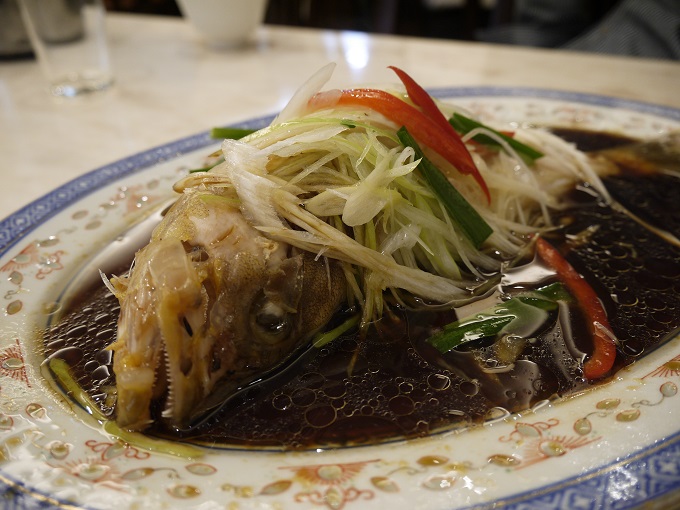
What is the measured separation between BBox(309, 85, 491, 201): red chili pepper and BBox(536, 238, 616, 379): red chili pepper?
1.30ft

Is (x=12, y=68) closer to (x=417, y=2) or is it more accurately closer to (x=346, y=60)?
(x=346, y=60)

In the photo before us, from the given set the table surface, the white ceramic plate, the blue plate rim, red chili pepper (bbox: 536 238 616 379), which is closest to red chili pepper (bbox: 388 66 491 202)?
red chili pepper (bbox: 536 238 616 379)

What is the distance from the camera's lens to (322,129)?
170cm

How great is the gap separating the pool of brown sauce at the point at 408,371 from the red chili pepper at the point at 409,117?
0.51 metres

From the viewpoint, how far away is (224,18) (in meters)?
4.12

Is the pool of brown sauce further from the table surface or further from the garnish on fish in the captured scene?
the table surface

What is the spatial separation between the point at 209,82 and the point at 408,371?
3033 mm

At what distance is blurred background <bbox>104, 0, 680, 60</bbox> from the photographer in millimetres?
4125

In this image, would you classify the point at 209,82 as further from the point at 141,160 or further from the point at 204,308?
the point at 204,308

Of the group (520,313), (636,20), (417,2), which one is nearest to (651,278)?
(520,313)

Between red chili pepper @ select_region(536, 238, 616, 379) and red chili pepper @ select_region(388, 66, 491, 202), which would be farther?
red chili pepper @ select_region(388, 66, 491, 202)

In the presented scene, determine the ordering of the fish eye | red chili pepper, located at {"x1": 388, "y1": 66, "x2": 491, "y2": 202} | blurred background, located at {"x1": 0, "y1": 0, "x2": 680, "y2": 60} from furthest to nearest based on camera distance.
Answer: blurred background, located at {"x1": 0, "y1": 0, "x2": 680, "y2": 60}, red chili pepper, located at {"x1": 388, "y1": 66, "x2": 491, "y2": 202}, the fish eye

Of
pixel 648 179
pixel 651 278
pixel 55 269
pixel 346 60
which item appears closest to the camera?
pixel 651 278

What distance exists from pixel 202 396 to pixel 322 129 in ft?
2.64
